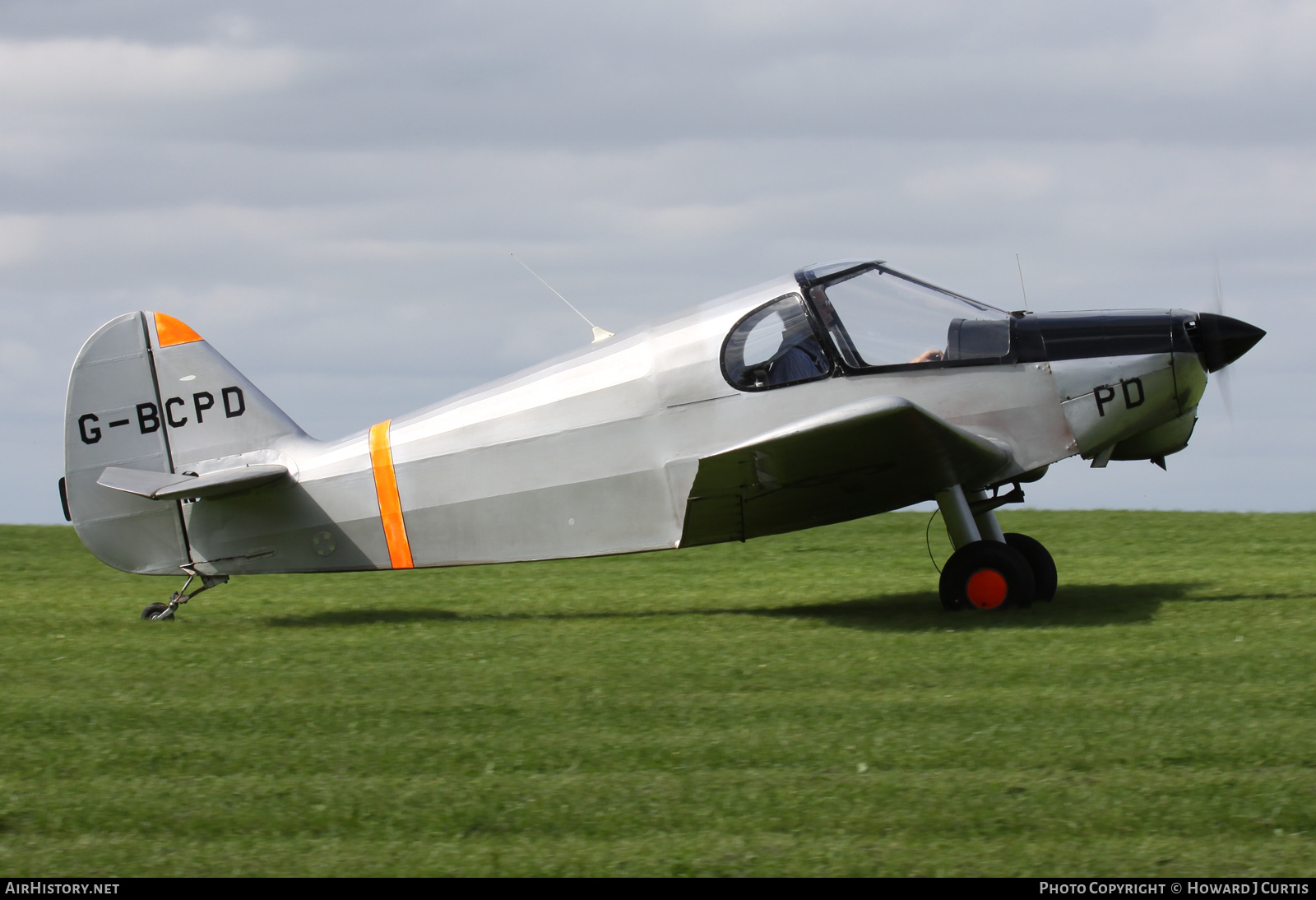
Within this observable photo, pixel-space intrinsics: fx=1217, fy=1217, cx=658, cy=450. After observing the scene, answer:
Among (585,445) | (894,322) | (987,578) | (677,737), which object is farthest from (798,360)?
(677,737)

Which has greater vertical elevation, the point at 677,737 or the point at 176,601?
the point at 176,601

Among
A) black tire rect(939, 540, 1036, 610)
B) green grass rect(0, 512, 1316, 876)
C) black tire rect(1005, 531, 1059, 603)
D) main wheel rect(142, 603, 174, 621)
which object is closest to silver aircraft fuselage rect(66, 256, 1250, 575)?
main wheel rect(142, 603, 174, 621)

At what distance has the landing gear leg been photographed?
9.59 metres

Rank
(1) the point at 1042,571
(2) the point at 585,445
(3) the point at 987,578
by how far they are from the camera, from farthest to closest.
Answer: (1) the point at 1042,571 → (2) the point at 585,445 → (3) the point at 987,578

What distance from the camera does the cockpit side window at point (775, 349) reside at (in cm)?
869

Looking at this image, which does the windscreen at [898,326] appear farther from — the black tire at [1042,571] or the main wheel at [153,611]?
the main wheel at [153,611]

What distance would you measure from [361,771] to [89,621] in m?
5.53

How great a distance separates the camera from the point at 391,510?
9.38m

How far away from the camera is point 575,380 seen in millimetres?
9164

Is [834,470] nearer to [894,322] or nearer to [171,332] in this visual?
[894,322]

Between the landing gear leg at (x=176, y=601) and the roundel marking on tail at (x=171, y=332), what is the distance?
1864mm

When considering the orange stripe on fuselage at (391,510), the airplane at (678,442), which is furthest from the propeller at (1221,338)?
the orange stripe on fuselage at (391,510)

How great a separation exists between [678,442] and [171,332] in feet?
14.3

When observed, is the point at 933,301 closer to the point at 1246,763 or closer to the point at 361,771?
the point at 1246,763
